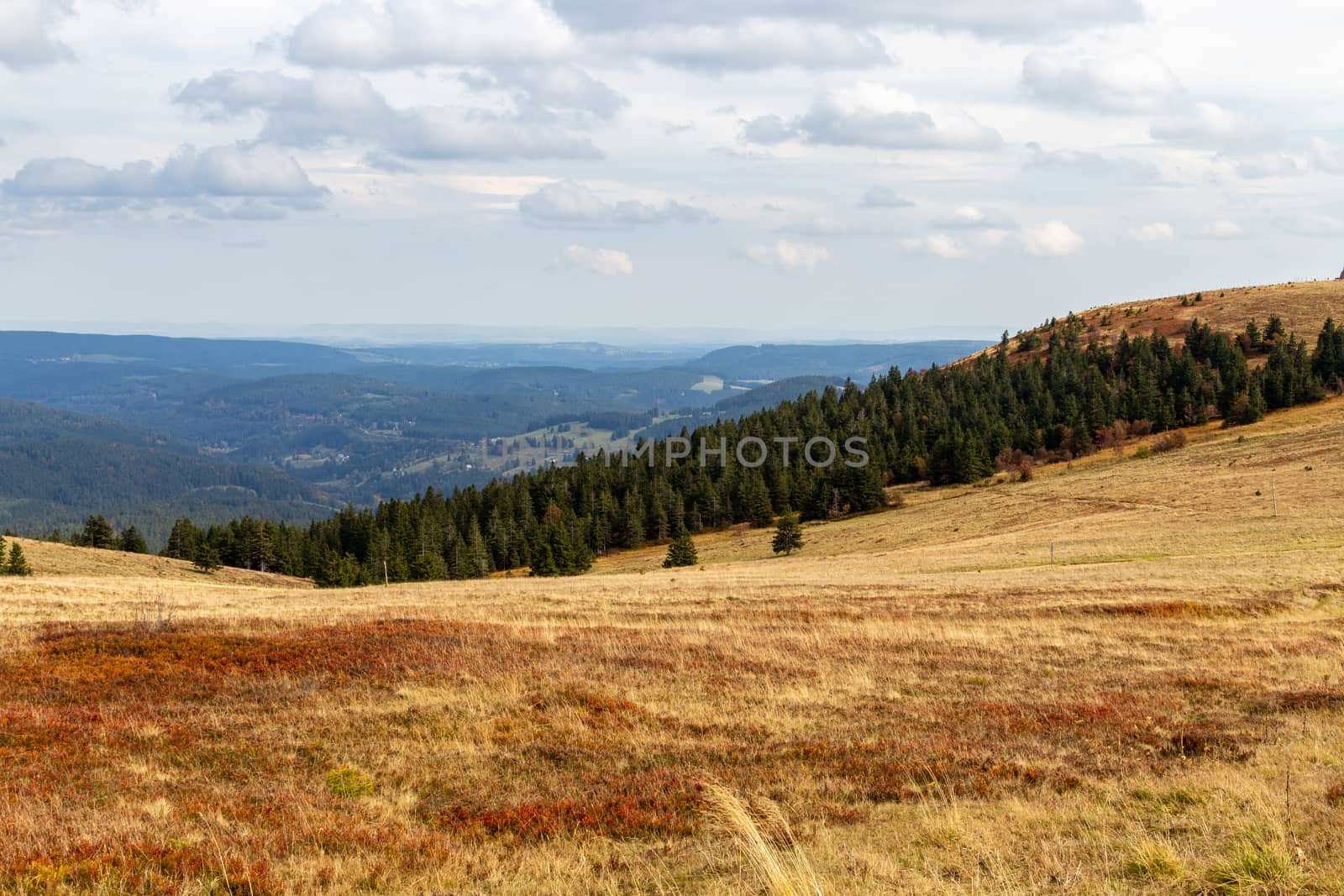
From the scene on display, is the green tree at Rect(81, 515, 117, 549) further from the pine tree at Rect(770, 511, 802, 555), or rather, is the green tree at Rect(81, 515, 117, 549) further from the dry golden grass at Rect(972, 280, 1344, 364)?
the dry golden grass at Rect(972, 280, 1344, 364)

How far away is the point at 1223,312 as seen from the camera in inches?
5581

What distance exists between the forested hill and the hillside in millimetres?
7553

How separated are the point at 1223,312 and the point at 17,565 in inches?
6575

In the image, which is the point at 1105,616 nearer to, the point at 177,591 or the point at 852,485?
the point at 177,591

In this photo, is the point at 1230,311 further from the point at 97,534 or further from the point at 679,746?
the point at 97,534

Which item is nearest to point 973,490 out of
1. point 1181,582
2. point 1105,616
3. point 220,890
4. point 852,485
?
point 852,485

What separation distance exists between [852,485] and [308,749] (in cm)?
9888

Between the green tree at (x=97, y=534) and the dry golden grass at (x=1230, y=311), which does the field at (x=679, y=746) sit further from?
the dry golden grass at (x=1230, y=311)

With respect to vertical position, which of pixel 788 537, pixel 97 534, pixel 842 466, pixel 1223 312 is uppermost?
pixel 1223 312

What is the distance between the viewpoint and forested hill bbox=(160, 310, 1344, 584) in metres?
105

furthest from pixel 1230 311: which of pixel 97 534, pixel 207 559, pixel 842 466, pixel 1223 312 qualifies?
pixel 97 534

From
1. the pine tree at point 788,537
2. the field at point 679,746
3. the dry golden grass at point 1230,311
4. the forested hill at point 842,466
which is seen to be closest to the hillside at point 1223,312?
the dry golden grass at point 1230,311

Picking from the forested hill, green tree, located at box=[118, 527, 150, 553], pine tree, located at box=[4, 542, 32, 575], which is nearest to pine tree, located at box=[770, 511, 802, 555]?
the forested hill

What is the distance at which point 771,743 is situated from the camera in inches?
509
